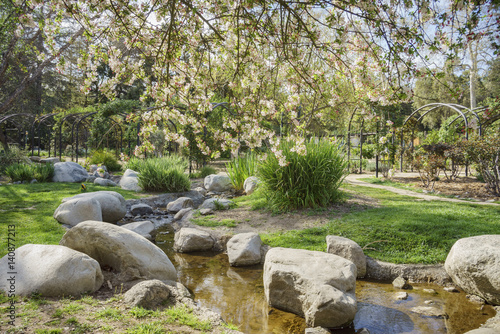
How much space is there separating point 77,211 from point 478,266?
18.2 ft

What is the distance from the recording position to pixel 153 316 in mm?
2648

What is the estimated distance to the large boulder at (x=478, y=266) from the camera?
3211mm

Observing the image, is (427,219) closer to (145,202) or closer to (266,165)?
(266,165)

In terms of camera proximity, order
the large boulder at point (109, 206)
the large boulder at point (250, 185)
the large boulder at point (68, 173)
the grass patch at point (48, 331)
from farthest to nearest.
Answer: the large boulder at point (68, 173), the large boulder at point (250, 185), the large boulder at point (109, 206), the grass patch at point (48, 331)

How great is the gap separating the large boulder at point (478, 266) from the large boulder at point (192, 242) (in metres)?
3.33

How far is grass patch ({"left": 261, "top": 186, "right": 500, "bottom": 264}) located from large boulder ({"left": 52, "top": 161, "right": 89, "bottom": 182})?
7506 millimetres

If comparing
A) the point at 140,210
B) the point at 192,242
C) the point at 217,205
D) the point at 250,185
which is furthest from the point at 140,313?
the point at 250,185

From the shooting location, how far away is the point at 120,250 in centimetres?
344

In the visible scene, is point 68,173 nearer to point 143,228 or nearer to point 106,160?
point 106,160

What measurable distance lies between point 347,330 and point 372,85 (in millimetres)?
2325

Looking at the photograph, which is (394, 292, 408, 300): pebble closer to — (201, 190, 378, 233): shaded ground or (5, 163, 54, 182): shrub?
(201, 190, 378, 233): shaded ground

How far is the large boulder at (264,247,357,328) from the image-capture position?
294 cm

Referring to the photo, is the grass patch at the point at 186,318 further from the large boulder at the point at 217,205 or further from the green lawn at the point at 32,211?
the large boulder at the point at 217,205

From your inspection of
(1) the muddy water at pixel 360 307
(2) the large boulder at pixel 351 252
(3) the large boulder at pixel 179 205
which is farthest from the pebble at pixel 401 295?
(3) the large boulder at pixel 179 205
